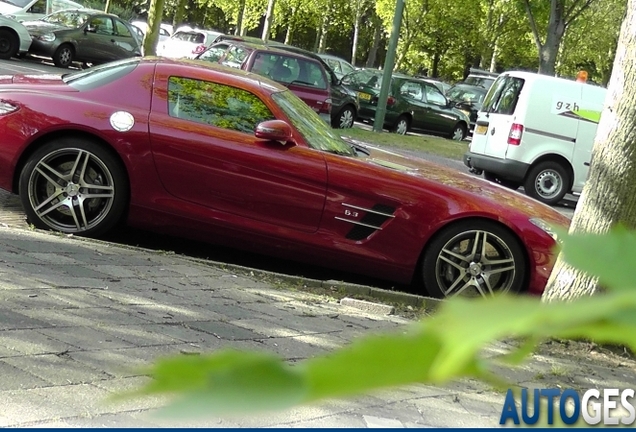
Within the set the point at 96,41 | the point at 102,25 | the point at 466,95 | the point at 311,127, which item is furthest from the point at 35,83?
the point at 466,95

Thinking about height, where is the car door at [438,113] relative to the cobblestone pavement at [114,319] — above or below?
above

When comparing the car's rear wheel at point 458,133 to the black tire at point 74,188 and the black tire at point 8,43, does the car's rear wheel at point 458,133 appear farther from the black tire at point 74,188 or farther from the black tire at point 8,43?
the black tire at point 74,188

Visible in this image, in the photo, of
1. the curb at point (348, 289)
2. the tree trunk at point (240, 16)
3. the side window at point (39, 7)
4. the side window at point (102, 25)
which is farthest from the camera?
the tree trunk at point (240, 16)

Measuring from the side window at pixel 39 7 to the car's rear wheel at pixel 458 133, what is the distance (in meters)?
11.1

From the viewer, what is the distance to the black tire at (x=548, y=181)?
606 inches

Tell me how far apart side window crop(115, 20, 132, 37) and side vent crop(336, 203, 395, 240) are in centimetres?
1994

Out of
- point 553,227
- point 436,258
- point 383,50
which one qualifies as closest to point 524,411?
point 553,227

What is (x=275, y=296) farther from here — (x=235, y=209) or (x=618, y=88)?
(x=618, y=88)

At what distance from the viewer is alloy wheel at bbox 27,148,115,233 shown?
6.89m

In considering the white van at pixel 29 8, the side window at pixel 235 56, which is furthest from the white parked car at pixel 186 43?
the side window at pixel 235 56

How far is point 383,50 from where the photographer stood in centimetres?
6988

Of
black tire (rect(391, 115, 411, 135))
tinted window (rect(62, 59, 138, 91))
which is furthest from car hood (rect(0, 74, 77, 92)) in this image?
black tire (rect(391, 115, 411, 135))

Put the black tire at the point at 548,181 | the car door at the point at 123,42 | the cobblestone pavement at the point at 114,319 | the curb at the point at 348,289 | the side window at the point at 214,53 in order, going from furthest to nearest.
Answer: the car door at the point at 123,42 < the side window at the point at 214,53 < the black tire at the point at 548,181 < the curb at the point at 348,289 < the cobblestone pavement at the point at 114,319

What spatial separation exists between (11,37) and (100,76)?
16.7 meters
